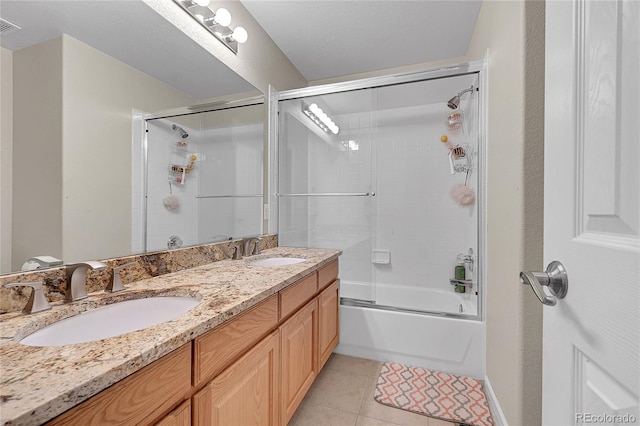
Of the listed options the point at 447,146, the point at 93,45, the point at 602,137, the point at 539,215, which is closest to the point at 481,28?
the point at 447,146

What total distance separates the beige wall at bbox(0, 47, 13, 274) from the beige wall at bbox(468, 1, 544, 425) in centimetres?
178

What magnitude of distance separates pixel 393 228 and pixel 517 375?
1834 millimetres

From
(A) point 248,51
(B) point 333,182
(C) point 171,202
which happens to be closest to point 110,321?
(C) point 171,202

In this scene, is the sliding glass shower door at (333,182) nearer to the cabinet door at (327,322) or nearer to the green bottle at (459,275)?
the cabinet door at (327,322)

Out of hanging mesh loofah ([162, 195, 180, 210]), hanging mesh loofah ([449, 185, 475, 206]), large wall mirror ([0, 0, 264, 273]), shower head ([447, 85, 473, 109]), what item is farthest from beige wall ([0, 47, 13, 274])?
hanging mesh loofah ([449, 185, 475, 206])

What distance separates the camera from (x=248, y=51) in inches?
80.0

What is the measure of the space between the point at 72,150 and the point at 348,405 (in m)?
1.80

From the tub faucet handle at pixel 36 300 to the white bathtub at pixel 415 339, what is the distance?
5.63 ft

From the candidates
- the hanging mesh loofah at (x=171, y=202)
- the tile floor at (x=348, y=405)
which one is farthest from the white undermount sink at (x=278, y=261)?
the tile floor at (x=348, y=405)

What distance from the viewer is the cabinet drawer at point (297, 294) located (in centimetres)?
125

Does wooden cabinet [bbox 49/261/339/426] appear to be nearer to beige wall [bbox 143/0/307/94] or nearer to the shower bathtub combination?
the shower bathtub combination

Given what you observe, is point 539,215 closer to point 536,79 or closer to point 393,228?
point 536,79

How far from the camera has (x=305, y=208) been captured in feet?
9.11

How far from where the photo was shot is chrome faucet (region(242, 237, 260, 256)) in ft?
6.08
